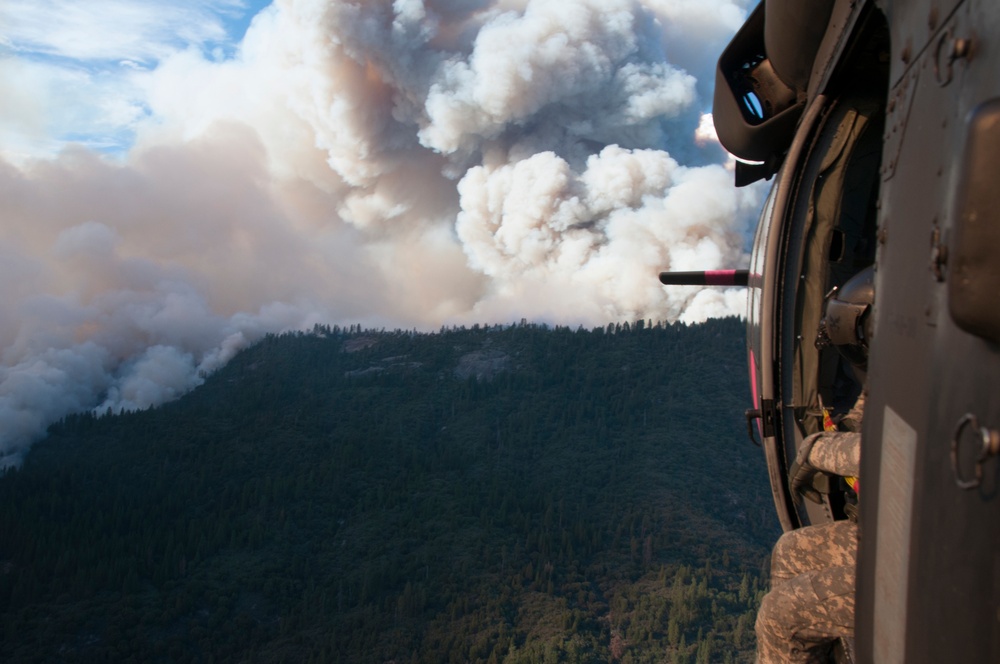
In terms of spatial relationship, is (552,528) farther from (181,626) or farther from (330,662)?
(181,626)

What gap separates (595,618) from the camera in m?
97.1

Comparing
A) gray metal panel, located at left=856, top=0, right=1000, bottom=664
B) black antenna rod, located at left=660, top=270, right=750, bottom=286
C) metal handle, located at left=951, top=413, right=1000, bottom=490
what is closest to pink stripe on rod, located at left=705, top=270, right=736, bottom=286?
black antenna rod, located at left=660, top=270, right=750, bottom=286

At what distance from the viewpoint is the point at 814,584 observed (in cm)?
435

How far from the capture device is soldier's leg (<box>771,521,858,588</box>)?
4.86 m

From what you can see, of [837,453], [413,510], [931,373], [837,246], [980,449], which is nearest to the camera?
[980,449]

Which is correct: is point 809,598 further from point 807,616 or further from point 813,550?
point 813,550

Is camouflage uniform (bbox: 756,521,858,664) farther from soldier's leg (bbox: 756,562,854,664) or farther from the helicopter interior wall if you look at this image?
the helicopter interior wall

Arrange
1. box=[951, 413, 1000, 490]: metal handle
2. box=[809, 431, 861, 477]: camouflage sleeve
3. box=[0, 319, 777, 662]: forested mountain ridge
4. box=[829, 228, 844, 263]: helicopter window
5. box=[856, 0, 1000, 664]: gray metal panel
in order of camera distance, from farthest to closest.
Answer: box=[0, 319, 777, 662]: forested mountain ridge
box=[829, 228, 844, 263]: helicopter window
box=[809, 431, 861, 477]: camouflage sleeve
box=[856, 0, 1000, 664]: gray metal panel
box=[951, 413, 1000, 490]: metal handle

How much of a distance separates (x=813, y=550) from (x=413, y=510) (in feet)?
413

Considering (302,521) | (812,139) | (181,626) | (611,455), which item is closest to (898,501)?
(812,139)

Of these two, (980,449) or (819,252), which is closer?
(980,449)

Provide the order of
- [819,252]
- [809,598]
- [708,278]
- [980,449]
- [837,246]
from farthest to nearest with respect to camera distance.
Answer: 1. [708,278]
2. [837,246]
3. [819,252]
4. [809,598]
5. [980,449]

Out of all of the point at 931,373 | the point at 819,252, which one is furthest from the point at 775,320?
the point at 931,373

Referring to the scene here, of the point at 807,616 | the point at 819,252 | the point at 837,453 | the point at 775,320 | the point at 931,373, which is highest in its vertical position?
the point at 819,252
